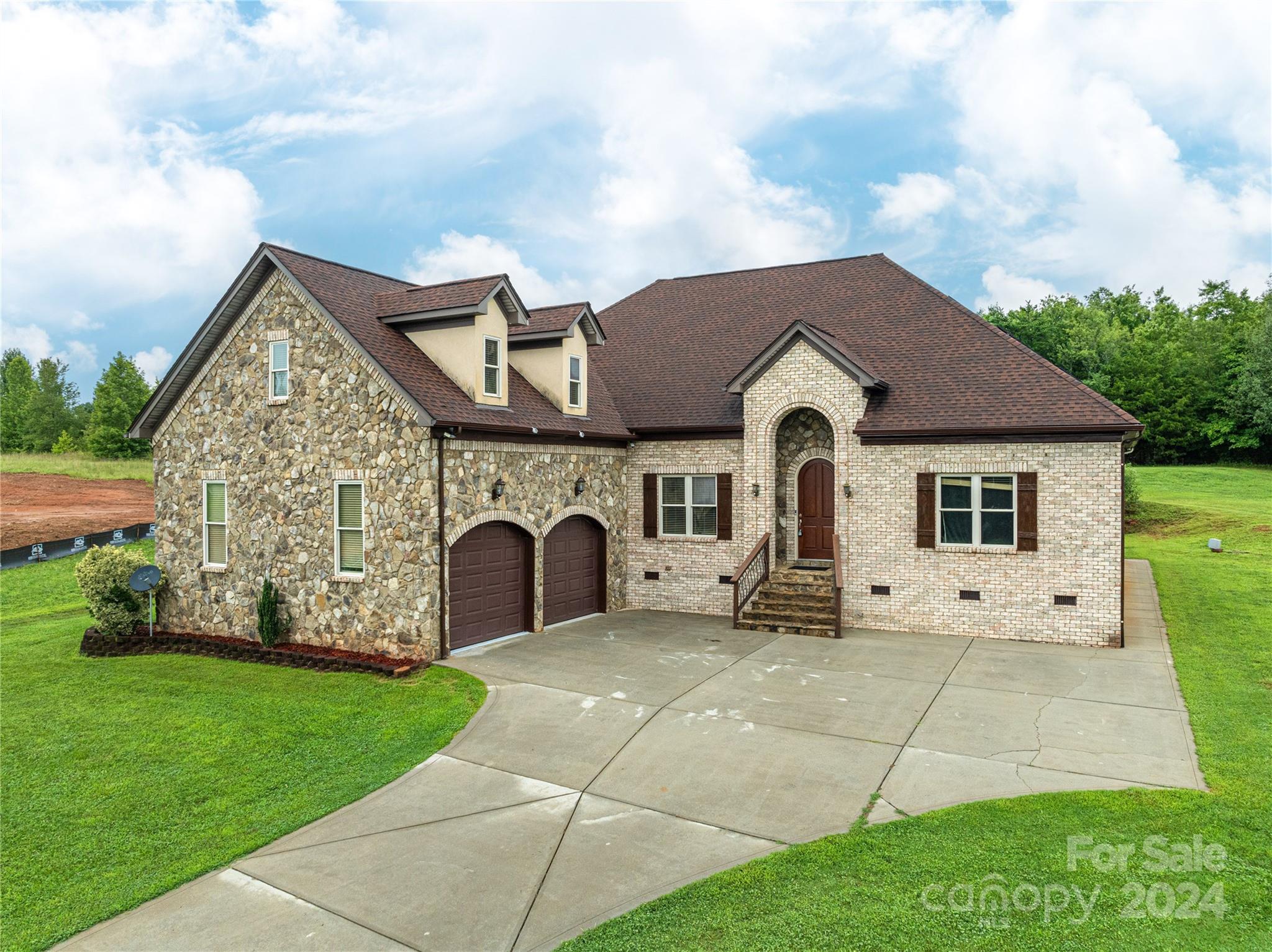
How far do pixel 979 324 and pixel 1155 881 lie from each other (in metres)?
13.0

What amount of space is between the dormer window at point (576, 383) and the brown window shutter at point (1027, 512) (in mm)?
8997

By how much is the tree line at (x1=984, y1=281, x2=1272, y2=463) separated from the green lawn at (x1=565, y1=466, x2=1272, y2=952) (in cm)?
4249

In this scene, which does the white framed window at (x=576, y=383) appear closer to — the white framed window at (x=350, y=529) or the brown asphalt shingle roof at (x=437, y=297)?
the brown asphalt shingle roof at (x=437, y=297)

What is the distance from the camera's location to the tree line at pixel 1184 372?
44.5m

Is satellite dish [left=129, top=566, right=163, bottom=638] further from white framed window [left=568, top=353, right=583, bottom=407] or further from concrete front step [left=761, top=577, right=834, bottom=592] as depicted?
concrete front step [left=761, top=577, right=834, bottom=592]

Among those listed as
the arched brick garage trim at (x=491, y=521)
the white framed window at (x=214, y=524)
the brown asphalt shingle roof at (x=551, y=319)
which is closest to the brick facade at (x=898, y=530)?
the brown asphalt shingle roof at (x=551, y=319)

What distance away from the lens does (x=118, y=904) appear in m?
5.78

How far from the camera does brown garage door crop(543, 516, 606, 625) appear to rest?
1588 centimetres

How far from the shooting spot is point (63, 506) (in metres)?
35.3

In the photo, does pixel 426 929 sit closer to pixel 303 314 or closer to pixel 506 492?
pixel 506 492

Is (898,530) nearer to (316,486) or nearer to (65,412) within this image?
(316,486)

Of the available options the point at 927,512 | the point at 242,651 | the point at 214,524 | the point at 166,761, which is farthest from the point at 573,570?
the point at 166,761

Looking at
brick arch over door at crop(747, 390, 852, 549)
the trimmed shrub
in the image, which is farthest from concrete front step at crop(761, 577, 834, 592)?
the trimmed shrub

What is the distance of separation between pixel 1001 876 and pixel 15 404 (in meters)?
85.9
